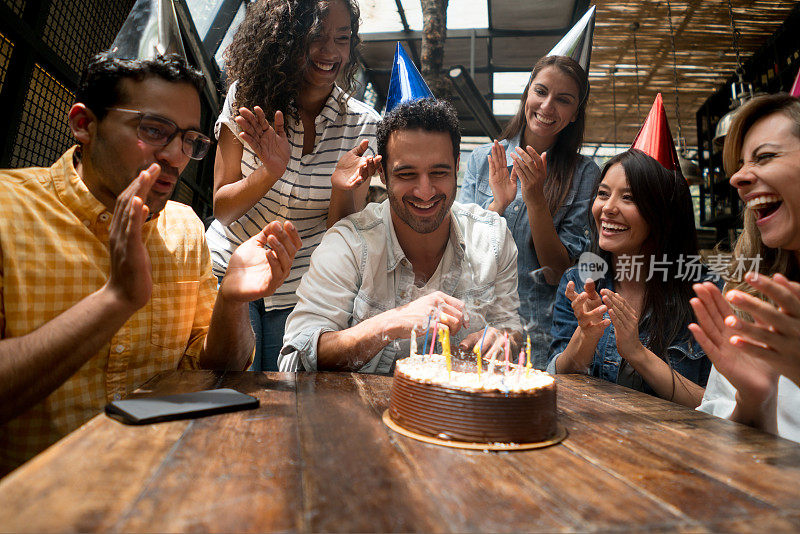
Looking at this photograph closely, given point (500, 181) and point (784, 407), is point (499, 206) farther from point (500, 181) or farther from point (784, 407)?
point (784, 407)

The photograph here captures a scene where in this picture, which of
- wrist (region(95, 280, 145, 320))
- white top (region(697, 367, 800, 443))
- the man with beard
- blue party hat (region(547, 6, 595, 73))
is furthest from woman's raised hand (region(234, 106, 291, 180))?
white top (region(697, 367, 800, 443))

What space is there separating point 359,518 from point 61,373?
0.86 m

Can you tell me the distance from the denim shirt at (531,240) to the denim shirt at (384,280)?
0.66ft

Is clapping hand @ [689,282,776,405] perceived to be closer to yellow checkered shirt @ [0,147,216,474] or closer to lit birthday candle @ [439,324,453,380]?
lit birthday candle @ [439,324,453,380]

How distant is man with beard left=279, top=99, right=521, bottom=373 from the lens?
6.31 feet

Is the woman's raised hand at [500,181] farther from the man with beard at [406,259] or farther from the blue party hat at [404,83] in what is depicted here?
the blue party hat at [404,83]

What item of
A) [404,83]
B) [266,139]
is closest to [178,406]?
[266,139]

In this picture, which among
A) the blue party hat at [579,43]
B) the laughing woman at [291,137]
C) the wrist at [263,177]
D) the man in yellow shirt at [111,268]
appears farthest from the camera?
the blue party hat at [579,43]

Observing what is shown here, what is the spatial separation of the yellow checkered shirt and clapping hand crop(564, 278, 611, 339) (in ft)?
4.27

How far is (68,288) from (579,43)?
8.18 ft

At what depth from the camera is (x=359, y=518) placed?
0.70 metres

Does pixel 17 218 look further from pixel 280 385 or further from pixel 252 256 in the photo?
pixel 280 385

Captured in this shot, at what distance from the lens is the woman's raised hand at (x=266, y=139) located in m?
2.07

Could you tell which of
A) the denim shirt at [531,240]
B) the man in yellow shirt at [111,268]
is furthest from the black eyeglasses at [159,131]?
the denim shirt at [531,240]
